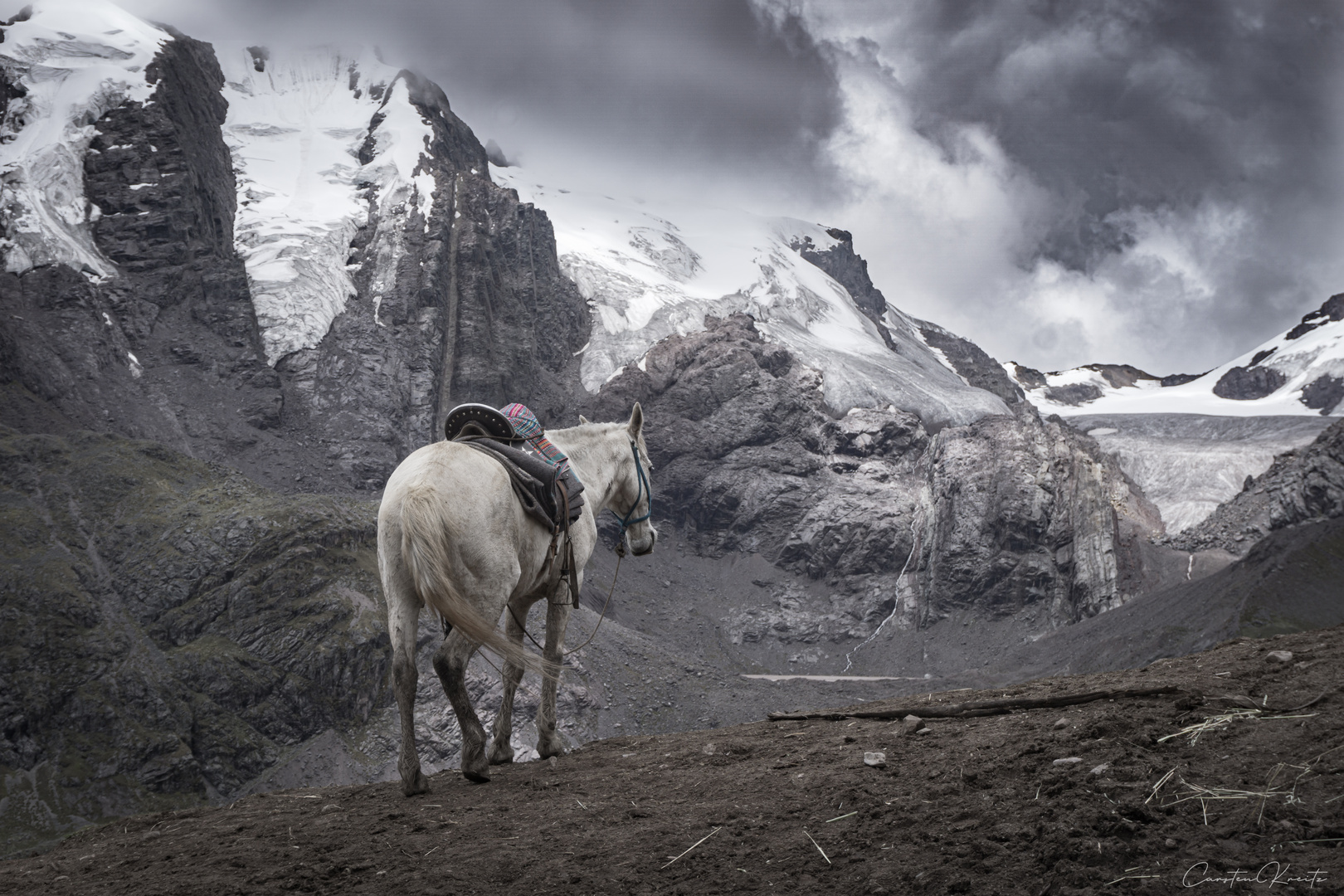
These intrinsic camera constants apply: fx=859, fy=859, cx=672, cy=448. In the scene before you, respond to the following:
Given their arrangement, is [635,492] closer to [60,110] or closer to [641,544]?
[641,544]

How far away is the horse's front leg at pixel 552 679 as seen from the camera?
30.0 feet

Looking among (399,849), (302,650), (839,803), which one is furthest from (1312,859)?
(302,650)

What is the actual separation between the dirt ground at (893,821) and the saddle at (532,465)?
2.30m

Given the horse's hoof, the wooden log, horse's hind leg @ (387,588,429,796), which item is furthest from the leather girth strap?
the wooden log

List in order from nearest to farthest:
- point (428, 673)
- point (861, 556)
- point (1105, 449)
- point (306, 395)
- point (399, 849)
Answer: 1. point (399, 849)
2. point (428, 673)
3. point (306, 395)
4. point (861, 556)
5. point (1105, 449)

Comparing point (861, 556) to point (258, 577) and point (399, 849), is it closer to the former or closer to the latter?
point (258, 577)

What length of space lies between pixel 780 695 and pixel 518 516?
9301 centimetres

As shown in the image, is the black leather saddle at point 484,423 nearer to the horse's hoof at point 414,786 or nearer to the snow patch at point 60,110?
the horse's hoof at point 414,786

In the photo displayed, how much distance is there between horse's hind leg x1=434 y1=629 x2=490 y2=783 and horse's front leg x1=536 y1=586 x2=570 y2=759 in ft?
3.75

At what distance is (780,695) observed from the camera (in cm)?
9594

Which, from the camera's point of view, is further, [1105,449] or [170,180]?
[1105,449]

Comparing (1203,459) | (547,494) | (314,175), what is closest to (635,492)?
(547,494)

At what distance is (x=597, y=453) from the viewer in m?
10.4

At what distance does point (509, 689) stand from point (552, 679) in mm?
751
